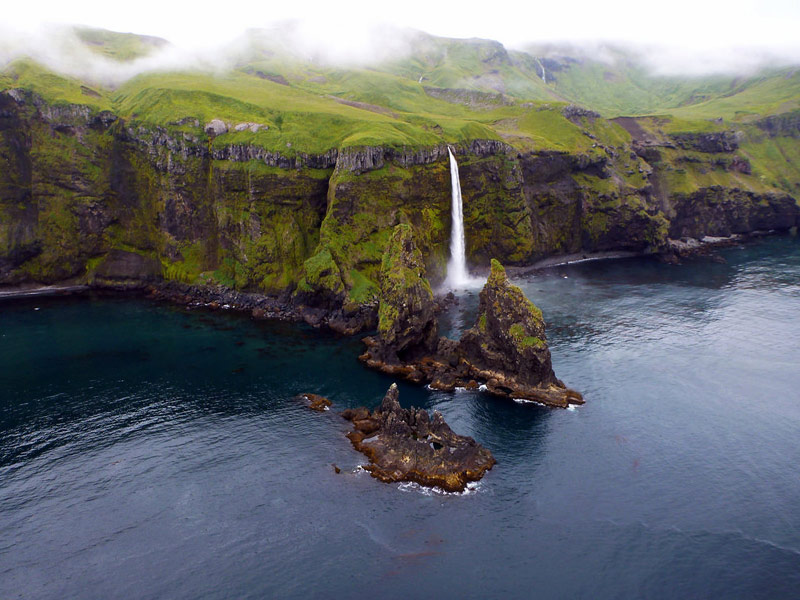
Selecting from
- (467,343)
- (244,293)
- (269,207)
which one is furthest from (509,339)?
(269,207)

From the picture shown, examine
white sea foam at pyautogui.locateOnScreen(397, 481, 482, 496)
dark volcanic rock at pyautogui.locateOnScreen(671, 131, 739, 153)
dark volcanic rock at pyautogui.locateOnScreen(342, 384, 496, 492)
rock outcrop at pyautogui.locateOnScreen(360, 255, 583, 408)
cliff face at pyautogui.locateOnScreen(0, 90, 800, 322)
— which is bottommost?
white sea foam at pyautogui.locateOnScreen(397, 481, 482, 496)

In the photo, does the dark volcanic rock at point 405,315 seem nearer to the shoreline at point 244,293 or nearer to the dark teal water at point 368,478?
the dark teal water at point 368,478

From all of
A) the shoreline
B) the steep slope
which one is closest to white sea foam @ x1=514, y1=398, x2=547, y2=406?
the shoreline

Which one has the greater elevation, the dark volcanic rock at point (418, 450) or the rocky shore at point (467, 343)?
the rocky shore at point (467, 343)

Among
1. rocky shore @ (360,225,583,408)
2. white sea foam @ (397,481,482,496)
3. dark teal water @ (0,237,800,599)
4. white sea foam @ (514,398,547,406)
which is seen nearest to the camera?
dark teal water @ (0,237,800,599)

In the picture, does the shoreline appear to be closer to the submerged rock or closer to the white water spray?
the white water spray

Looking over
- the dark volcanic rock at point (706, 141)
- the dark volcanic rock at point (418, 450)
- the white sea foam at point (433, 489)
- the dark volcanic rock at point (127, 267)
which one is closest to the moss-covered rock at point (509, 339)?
the dark volcanic rock at point (418, 450)

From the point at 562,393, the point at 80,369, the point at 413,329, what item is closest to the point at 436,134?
the point at 413,329
